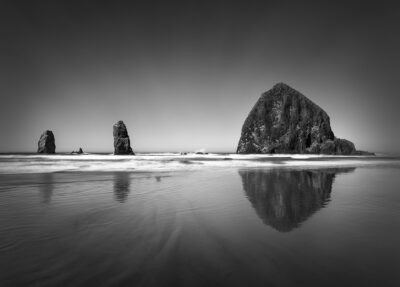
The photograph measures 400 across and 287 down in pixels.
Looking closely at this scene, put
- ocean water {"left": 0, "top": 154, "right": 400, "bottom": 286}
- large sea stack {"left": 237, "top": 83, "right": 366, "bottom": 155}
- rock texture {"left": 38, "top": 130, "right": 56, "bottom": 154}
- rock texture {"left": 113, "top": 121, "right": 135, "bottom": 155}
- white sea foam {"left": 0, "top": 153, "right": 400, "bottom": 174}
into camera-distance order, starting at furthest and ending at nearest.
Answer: large sea stack {"left": 237, "top": 83, "right": 366, "bottom": 155} → rock texture {"left": 38, "top": 130, "right": 56, "bottom": 154} → rock texture {"left": 113, "top": 121, "right": 135, "bottom": 155} → white sea foam {"left": 0, "top": 153, "right": 400, "bottom": 174} → ocean water {"left": 0, "top": 154, "right": 400, "bottom": 286}

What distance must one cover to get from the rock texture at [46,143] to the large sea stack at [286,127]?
9013cm

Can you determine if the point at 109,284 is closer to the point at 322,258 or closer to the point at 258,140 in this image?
the point at 322,258

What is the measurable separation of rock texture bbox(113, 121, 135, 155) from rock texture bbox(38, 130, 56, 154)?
125 feet

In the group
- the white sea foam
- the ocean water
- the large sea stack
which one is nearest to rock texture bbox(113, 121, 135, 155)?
the white sea foam

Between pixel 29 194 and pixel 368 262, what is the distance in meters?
10.4

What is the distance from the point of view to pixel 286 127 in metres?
113

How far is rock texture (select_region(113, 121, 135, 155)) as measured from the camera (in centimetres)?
7312

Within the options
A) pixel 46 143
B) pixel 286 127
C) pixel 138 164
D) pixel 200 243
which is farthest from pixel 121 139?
pixel 286 127

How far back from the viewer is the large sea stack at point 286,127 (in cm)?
10450

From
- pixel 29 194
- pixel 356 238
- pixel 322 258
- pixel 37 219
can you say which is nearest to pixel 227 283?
pixel 322 258

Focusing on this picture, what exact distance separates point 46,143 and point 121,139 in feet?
135

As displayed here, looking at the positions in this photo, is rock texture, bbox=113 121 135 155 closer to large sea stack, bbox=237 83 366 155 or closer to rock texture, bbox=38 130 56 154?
rock texture, bbox=38 130 56 154

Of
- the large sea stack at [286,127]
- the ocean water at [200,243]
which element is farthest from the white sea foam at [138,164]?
the large sea stack at [286,127]

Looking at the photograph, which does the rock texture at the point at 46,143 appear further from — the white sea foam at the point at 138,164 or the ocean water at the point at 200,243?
the ocean water at the point at 200,243
